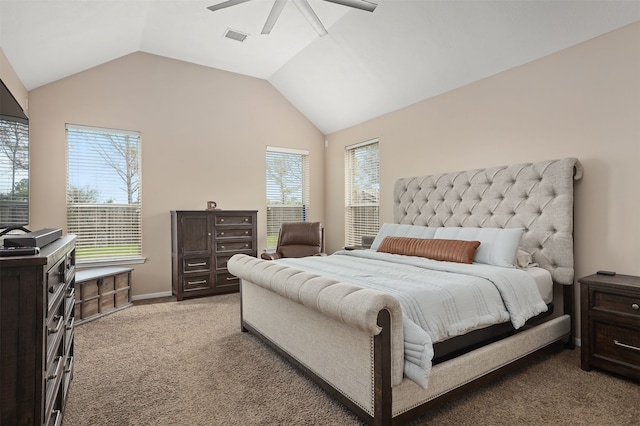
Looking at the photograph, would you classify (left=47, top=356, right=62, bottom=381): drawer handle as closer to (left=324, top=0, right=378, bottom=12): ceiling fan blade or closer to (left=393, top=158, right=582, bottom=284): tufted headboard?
(left=324, top=0, right=378, bottom=12): ceiling fan blade

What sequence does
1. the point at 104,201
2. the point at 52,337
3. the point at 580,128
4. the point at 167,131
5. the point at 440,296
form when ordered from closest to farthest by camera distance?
1. the point at 52,337
2. the point at 440,296
3. the point at 580,128
4. the point at 104,201
5. the point at 167,131

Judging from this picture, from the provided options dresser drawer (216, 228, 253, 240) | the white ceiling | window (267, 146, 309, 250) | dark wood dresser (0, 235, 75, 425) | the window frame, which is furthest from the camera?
window (267, 146, 309, 250)

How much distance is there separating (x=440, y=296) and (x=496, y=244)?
1230 millimetres

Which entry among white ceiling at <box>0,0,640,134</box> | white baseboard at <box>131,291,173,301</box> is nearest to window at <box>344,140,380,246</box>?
white ceiling at <box>0,0,640,134</box>

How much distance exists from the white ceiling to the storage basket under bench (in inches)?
83.4

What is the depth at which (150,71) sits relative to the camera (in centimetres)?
452

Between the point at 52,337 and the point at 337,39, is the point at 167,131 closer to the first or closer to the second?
the point at 337,39

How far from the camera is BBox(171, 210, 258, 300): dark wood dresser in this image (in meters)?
4.34

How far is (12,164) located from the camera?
1812mm

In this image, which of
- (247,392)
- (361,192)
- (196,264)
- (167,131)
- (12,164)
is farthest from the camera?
(361,192)

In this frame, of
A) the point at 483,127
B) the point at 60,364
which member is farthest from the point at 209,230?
the point at 483,127

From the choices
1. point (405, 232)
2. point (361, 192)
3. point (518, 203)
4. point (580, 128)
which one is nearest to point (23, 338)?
point (405, 232)

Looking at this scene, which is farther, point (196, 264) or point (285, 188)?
→ point (285, 188)

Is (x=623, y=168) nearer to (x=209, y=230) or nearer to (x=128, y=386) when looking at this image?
(x=128, y=386)
